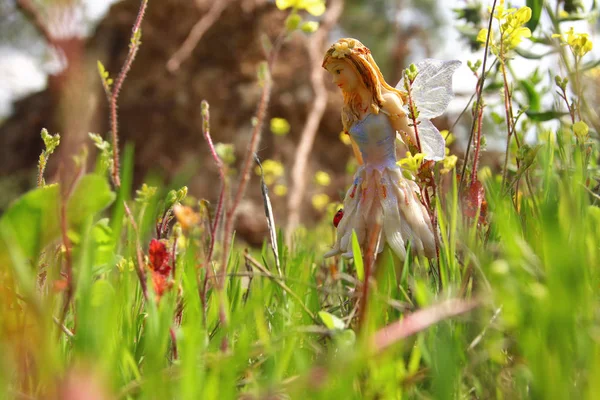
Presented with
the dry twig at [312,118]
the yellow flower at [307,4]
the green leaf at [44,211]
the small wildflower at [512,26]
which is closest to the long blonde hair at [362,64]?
the small wildflower at [512,26]

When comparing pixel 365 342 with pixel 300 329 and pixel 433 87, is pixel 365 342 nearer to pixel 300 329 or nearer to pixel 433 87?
pixel 300 329

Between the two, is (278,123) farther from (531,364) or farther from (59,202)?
(531,364)

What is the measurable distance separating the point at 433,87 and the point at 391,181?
202mm

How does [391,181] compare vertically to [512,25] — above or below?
below

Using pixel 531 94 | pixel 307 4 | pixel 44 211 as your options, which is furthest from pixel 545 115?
pixel 44 211

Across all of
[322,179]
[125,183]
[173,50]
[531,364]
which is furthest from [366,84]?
[173,50]

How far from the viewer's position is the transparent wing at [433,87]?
968 mm

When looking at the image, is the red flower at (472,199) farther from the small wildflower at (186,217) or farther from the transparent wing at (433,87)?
the small wildflower at (186,217)

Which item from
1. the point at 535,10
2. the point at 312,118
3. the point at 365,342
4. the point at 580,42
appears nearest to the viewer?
the point at 365,342

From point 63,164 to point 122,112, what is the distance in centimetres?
427

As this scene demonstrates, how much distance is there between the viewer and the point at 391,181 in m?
0.95

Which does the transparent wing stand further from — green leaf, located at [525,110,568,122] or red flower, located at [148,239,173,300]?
red flower, located at [148,239,173,300]

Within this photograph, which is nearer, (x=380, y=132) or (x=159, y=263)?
(x=159, y=263)

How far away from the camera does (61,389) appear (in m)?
0.32
